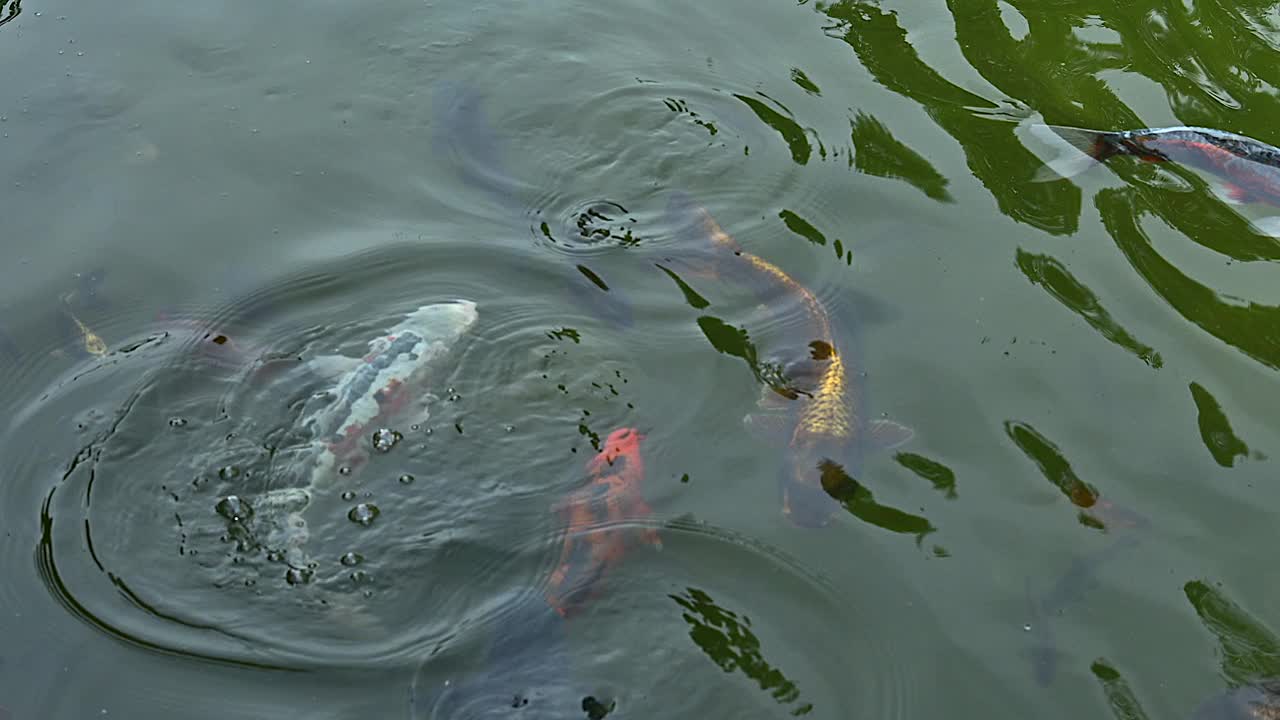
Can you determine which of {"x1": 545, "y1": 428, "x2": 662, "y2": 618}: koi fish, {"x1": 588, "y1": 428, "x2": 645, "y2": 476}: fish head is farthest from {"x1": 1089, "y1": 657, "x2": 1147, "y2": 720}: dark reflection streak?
{"x1": 588, "y1": 428, "x2": 645, "y2": 476}: fish head

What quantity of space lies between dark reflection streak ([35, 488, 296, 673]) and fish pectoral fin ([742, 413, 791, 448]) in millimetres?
2427

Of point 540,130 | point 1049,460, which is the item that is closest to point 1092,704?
point 1049,460

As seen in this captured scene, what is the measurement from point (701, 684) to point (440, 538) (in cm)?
138

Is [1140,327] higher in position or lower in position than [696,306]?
higher

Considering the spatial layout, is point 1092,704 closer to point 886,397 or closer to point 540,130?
point 886,397

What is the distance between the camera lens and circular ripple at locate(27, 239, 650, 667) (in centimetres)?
462

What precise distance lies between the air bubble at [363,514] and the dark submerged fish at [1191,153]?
4.75 metres

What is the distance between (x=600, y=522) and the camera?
16.3 feet

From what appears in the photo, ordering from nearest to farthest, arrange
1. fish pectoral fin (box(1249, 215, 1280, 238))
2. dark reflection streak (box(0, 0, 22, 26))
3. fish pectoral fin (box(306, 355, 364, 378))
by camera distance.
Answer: fish pectoral fin (box(306, 355, 364, 378)) → fish pectoral fin (box(1249, 215, 1280, 238)) → dark reflection streak (box(0, 0, 22, 26))

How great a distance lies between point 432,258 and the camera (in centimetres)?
629

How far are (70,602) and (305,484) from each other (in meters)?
1.10

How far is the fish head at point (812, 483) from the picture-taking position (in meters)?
5.04

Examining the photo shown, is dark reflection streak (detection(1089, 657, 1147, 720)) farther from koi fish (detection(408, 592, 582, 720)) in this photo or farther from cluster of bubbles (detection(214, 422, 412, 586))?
cluster of bubbles (detection(214, 422, 412, 586))

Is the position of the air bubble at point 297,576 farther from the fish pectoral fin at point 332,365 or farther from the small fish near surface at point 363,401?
the fish pectoral fin at point 332,365
